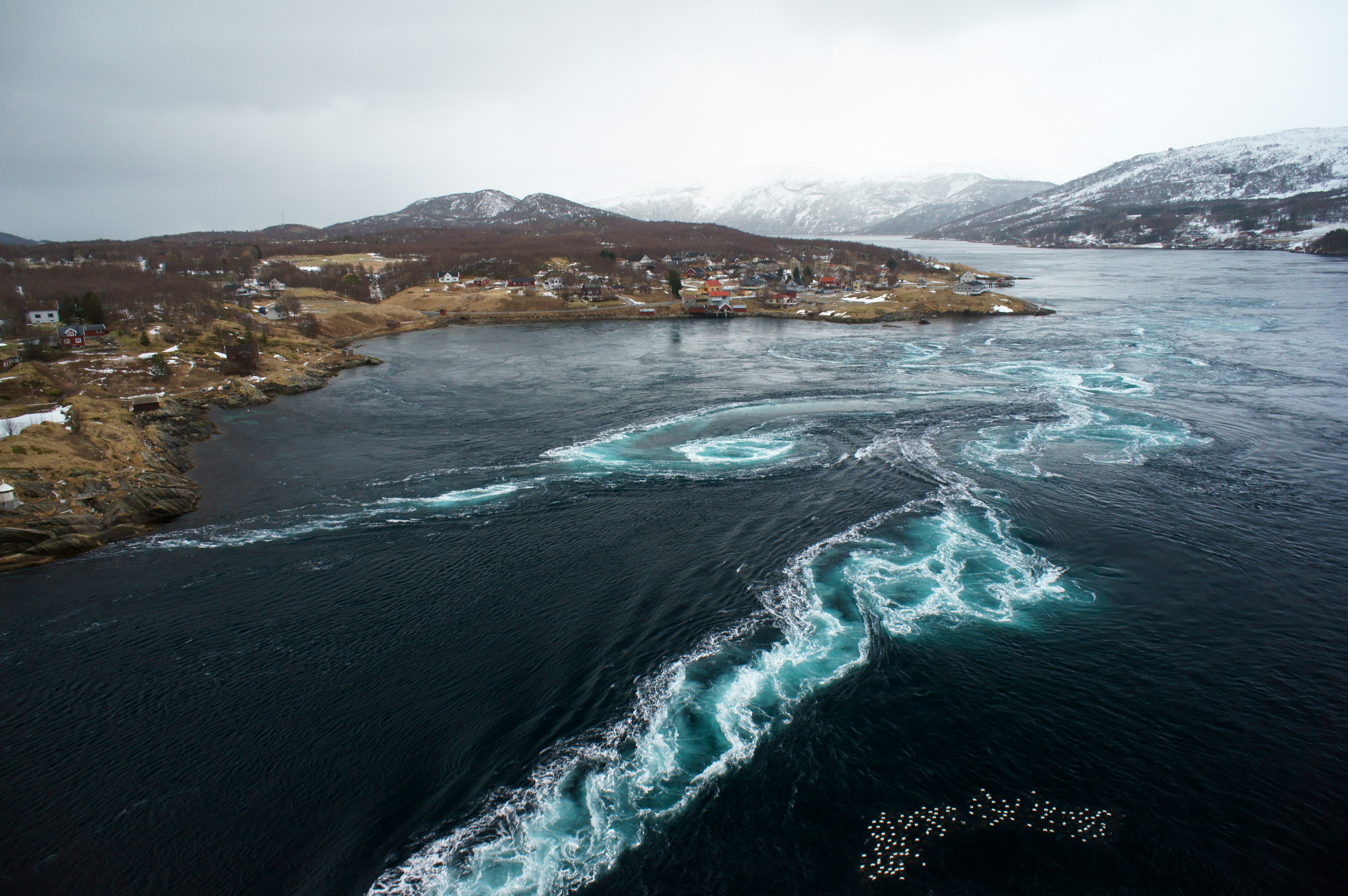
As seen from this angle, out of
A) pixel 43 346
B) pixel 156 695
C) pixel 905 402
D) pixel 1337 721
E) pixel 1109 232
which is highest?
pixel 1109 232

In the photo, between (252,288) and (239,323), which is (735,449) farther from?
(252,288)

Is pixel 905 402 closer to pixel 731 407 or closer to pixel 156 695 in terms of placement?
Answer: pixel 731 407

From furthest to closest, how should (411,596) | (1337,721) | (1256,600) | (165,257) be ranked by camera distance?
(165,257)
(411,596)
(1256,600)
(1337,721)

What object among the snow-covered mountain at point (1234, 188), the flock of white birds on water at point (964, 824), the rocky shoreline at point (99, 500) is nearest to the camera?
the flock of white birds on water at point (964, 824)

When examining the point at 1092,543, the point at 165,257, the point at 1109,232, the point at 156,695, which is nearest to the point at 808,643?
the point at 1092,543

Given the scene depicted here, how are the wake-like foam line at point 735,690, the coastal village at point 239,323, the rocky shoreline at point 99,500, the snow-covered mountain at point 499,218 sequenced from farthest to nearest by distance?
the snow-covered mountain at point 499,218 < the coastal village at point 239,323 < the rocky shoreline at point 99,500 < the wake-like foam line at point 735,690

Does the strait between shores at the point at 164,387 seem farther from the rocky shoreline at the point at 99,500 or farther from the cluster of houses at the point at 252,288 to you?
the cluster of houses at the point at 252,288

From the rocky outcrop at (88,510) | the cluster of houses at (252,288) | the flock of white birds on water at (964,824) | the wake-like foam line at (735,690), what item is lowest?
the flock of white birds on water at (964,824)

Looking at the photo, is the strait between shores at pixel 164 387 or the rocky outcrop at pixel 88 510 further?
the strait between shores at pixel 164 387

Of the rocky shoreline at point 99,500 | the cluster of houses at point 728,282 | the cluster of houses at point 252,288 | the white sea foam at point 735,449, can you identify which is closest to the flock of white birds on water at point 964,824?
the white sea foam at point 735,449
